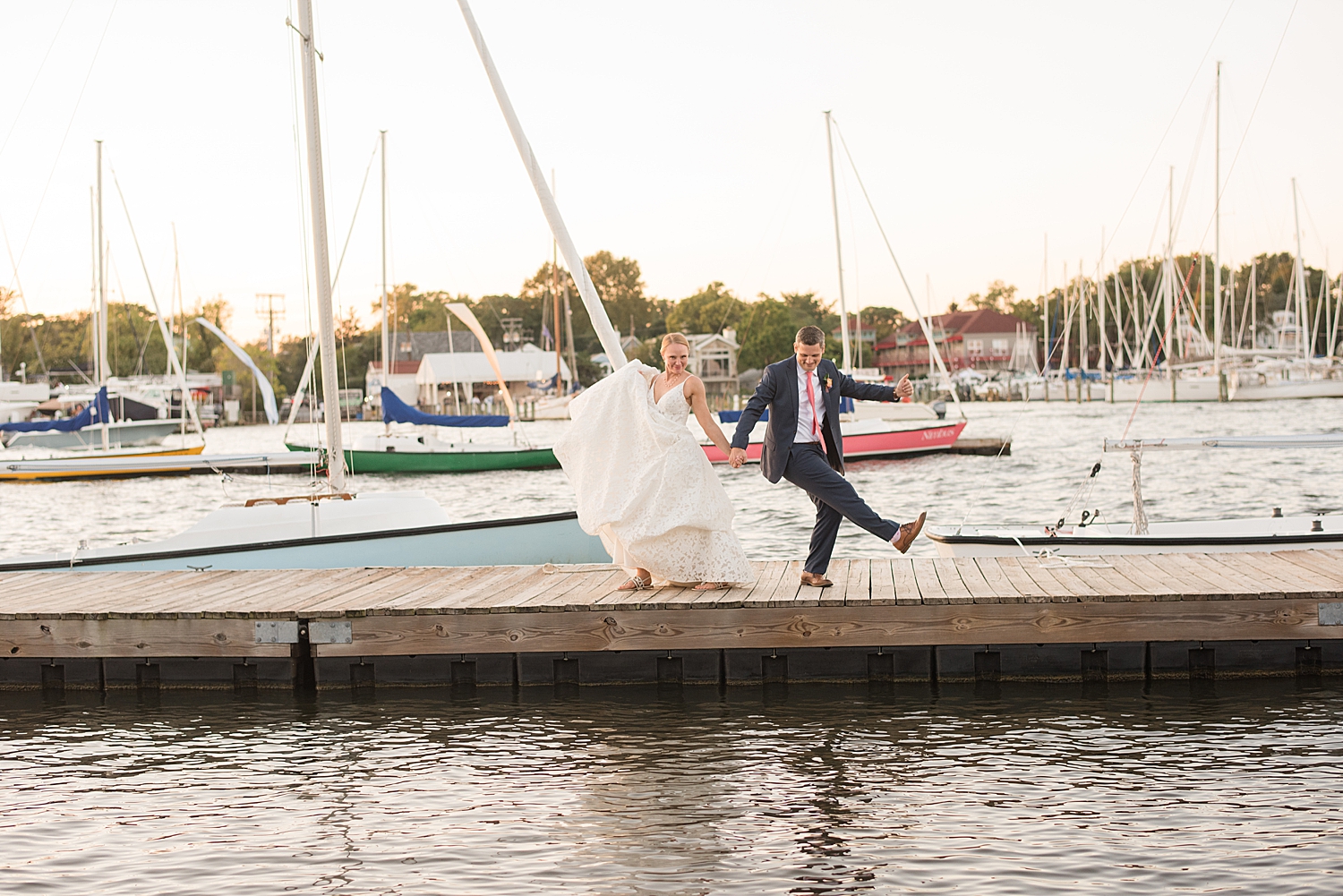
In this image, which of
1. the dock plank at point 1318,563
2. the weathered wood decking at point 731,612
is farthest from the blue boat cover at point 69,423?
the dock plank at point 1318,563

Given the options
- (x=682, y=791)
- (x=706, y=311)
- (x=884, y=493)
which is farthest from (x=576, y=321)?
(x=682, y=791)

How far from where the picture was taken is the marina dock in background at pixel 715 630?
8695 mm

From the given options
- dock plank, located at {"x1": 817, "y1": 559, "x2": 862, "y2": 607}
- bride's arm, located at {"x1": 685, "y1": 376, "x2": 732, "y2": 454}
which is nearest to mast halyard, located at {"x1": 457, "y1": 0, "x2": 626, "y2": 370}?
bride's arm, located at {"x1": 685, "y1": 376, "x2": 732, "y2": 454}

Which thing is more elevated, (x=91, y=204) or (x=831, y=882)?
(x=91, y=204)

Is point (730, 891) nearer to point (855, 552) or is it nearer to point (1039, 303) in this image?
point (855, 552)

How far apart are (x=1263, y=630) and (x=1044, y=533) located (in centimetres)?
396

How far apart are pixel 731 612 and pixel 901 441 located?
3178 centimetres

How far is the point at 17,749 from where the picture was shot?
8375 millimetres

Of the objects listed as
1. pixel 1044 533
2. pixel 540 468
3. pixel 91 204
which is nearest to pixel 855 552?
pixel 1044 533

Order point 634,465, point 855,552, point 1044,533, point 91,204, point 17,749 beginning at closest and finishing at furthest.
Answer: point 17,749 < point 634,465 < point 1044,533 < point 855,552 < point 91,204

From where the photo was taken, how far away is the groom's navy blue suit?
8977mm

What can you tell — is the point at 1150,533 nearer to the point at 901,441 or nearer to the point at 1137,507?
the point at 1137,507

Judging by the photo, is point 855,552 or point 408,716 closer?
point 408,716

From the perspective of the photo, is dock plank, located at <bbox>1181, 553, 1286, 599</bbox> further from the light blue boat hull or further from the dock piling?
the light blue boat hull
